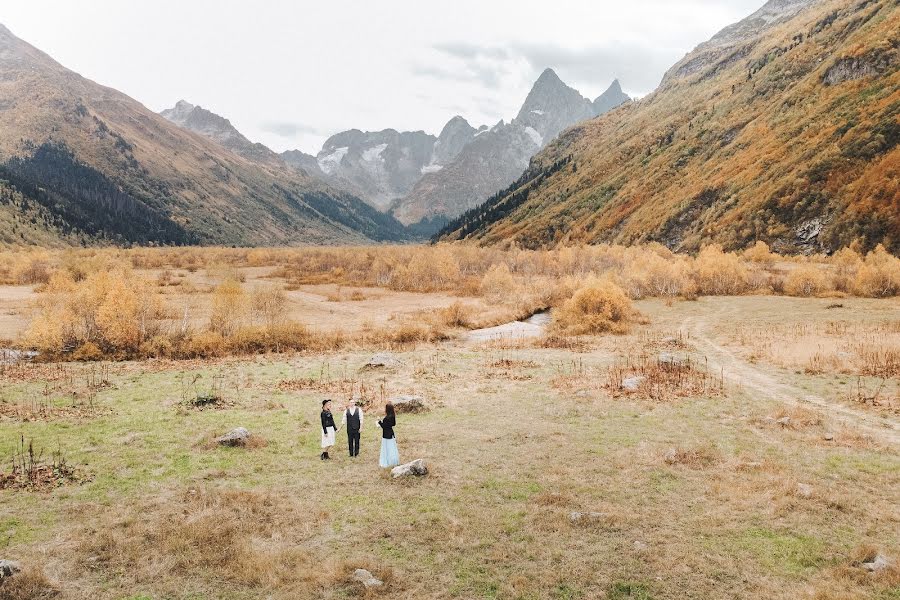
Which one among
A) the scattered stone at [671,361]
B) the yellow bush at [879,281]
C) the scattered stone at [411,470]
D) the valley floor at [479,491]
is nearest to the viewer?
the valley floor at [479,491]

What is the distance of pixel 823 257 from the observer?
278ft

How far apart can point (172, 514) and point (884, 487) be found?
2078cm

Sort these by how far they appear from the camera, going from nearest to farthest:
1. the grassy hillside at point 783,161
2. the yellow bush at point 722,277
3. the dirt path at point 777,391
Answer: the dirt path at point 777,391 → the yellow bush at point 722,277 → the grassy hillside at point 783,161

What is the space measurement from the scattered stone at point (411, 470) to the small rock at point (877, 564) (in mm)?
11687

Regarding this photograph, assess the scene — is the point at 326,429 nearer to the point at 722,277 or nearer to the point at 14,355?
the point at 14,355

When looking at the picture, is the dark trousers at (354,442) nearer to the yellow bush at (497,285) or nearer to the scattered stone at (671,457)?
the scattered stone at (671,457)

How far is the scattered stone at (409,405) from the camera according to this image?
2594cm

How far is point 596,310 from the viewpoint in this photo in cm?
5525

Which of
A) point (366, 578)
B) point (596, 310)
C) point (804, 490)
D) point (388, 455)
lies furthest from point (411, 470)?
point (596, 310)

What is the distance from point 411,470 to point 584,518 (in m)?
5.92

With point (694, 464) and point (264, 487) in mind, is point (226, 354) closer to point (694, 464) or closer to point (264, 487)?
point (264, 487)

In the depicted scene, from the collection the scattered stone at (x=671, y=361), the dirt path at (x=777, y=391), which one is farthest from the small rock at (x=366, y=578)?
the scattered stone at (x=671, y=361)

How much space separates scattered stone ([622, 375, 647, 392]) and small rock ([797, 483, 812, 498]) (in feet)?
43.0

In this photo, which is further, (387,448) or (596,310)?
(596,310)
